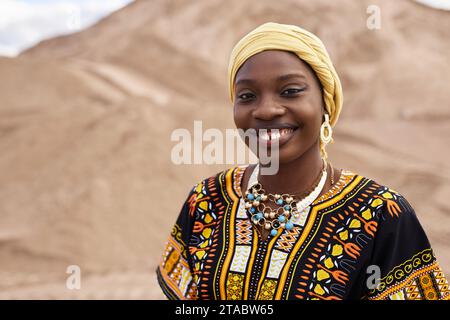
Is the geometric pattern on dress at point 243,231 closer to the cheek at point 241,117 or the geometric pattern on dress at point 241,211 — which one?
the geometric pattern on dress at point 241,211

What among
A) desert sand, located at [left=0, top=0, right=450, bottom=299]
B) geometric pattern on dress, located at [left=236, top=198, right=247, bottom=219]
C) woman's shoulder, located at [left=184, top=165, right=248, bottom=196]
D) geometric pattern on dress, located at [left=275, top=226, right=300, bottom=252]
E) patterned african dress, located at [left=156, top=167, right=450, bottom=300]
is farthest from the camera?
desert sand, located at [left=0, top=0, right=450, bottom=299]

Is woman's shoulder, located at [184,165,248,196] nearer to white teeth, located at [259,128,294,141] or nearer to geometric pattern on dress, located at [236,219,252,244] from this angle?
geometric pattern on dress, located at [236,219,252,244]

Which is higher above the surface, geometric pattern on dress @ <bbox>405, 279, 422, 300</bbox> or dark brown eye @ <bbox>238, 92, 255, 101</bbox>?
dark brown eye @ <bbox>238, 92, 255, 101</bbox>

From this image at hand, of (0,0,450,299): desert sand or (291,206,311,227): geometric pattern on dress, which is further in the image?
(0,0,450,299): desert sand

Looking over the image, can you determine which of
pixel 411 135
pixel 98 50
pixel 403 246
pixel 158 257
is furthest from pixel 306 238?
pixel 98 50

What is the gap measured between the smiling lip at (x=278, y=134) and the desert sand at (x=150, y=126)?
191 inches

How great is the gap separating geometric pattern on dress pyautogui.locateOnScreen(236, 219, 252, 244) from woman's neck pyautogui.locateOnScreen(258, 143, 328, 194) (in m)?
0.15

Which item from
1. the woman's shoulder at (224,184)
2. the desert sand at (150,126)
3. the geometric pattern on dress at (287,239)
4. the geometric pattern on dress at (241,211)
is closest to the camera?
the geometric pattern on dress at (287,239)

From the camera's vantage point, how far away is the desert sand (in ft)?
26.1

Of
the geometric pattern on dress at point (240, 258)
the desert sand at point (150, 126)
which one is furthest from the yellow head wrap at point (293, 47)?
the desert sand at point (150, 126)

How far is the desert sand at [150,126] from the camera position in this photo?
7958 mm

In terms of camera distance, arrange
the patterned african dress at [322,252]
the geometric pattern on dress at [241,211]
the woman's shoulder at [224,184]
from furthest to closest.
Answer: the woman's shoulder at [224,184]
the geometric pattern on dress at [241,211]
the patterned african dress at [322,252]

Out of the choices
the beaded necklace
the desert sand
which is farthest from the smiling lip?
the desert sand
